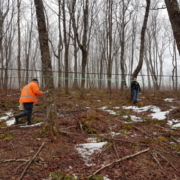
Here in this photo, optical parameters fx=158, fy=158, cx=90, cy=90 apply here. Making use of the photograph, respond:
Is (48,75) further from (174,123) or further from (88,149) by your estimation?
(174,123)

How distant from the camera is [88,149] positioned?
130 inches

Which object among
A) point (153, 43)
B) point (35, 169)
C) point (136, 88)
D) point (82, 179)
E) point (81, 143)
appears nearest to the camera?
point (82, 179)

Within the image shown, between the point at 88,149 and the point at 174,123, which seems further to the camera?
the point at 174,123

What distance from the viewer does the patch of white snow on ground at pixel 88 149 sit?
114 inches

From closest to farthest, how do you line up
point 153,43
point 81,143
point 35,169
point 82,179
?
point 82,179 → point 35,169 → point 81,143 → point 153,43

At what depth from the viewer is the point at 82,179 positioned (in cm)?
225

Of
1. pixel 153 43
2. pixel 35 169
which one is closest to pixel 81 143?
pixel 35 169

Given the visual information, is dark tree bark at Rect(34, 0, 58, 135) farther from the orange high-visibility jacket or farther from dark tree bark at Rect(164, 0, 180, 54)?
dark tree bark at Rect(164, 0, 180, 54)

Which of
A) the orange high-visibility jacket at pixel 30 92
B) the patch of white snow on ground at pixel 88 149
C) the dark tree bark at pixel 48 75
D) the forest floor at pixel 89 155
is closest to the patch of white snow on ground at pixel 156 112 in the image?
the forest floor at pixel 89 155

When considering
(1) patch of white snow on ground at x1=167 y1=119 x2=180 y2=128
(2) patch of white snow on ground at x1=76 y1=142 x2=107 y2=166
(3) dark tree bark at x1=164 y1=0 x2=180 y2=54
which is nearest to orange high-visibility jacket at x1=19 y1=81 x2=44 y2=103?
(2) patch of white snow on ground at x1=76 y1=142 x2=107 y2=166

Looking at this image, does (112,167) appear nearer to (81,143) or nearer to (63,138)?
(81,143)

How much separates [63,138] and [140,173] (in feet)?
6.40

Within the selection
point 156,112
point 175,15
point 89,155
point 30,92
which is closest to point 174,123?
point 156,112

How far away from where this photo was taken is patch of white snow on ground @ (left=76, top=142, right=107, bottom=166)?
290 centimetres
